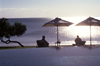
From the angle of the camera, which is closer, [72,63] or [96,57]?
[72,63]

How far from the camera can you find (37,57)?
659 centimetres

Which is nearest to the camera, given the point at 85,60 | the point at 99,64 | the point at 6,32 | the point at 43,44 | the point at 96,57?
the point at 99,64

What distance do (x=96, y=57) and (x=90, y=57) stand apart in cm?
22

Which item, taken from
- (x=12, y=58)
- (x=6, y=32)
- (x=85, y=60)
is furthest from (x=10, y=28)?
(x=85, y=60)

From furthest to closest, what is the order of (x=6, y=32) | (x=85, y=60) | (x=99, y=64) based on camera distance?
(x=6, y=32) < (x=85, y=60) < (x=99, y=64)

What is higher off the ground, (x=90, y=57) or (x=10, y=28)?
(x=10, y=28)

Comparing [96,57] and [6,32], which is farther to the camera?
[6,32]

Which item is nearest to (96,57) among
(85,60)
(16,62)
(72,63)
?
(85,60)

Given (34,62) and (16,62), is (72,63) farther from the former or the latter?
(16,62)

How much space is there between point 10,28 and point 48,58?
14245 mm

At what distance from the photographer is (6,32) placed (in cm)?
1978

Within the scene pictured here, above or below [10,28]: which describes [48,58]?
below

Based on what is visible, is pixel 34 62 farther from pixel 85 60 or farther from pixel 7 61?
pixel 85 60

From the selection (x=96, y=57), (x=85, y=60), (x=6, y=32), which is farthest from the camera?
(x=6, y=32)
